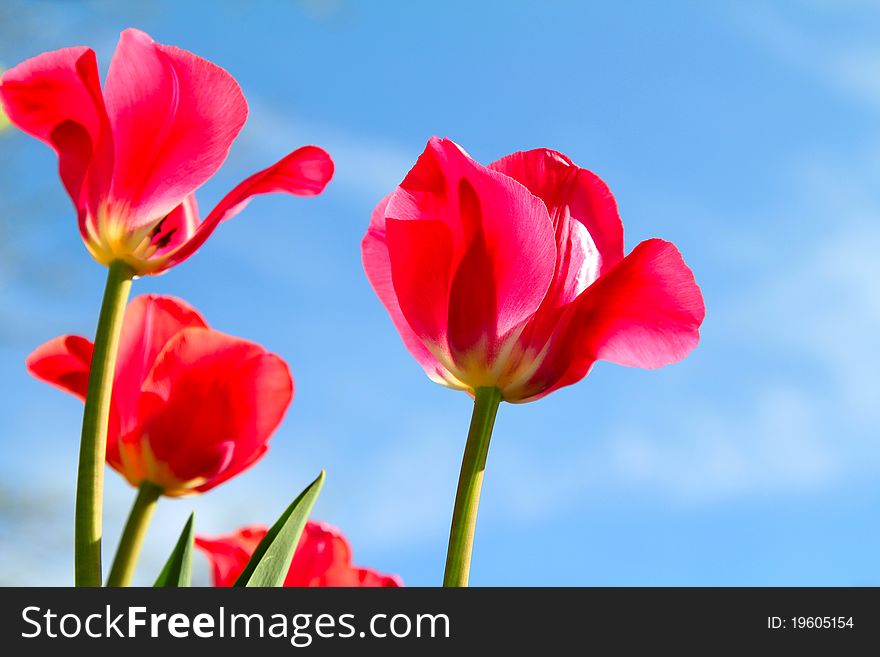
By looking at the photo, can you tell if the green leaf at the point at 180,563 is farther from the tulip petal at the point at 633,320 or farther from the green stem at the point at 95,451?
the tulip petal at the point at 633,320

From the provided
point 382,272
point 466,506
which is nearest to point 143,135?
point 382,272

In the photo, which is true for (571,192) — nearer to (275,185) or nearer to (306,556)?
(275,185)

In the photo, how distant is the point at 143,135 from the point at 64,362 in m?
0.23

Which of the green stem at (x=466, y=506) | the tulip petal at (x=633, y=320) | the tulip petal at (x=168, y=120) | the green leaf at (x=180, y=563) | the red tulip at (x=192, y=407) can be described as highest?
the tulip petal at (x=168, y=120)

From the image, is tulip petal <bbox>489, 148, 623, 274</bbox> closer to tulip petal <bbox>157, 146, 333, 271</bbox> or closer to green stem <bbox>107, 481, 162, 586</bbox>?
tulip petal <bbox>157, 146, 333, 271</bbox>

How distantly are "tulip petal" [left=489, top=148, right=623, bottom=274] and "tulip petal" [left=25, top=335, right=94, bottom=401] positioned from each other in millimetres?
336

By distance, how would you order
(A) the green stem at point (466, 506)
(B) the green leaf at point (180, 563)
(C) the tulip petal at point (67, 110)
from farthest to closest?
1. (B) the green leaf at point (180, 563)
2. (C) the tulip petal at point (67, 110)
3. (A) the green stem at point (466, 506)

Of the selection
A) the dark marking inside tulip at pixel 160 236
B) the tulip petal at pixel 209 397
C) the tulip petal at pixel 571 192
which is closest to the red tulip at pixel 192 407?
the tulip petal at pixel 209 397

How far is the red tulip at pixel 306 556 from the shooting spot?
2.48ft

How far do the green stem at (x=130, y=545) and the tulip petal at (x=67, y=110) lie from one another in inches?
7.7

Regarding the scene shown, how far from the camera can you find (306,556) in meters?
0.77

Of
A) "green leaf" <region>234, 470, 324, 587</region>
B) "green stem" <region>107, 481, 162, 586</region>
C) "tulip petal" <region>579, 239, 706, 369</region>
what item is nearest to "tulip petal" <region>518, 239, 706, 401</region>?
"tulip petal" <region>579, 239, 706, 369</region>

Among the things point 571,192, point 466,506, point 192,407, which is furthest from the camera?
point 192,407

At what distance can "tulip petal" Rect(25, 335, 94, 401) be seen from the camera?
708mm
